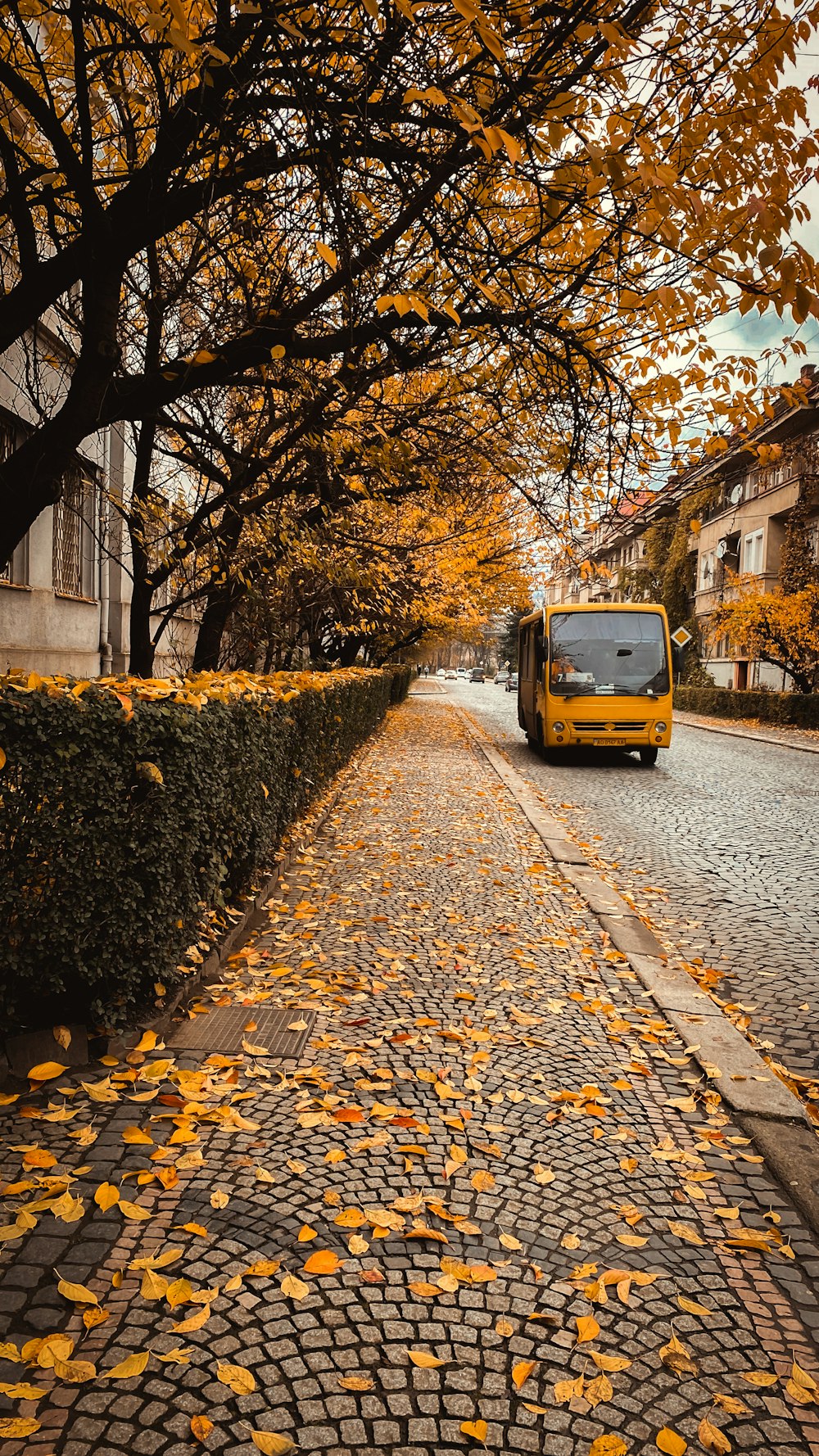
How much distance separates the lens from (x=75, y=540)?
12.0 metres

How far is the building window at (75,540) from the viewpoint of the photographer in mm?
10770

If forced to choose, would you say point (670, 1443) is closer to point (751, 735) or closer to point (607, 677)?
point (607, 677)

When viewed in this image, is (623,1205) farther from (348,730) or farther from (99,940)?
(348,730)

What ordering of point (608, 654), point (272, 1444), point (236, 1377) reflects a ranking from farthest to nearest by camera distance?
point (608, 654) < point (236, 1377) < point (272, 1444)

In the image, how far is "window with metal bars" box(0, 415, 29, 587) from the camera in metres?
9.07

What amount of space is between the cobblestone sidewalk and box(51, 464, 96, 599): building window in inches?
306

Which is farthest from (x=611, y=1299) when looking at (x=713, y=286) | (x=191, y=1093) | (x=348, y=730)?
(x=348, y=730)

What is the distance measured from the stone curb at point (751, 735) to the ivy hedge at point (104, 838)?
1774 centimetres

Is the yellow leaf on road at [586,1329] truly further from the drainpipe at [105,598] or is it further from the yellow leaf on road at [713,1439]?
the drainpipe at [105,598]

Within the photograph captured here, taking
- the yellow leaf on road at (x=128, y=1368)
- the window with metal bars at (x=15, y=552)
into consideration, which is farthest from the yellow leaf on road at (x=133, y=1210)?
the window with metal bars at (x=15, y=552)

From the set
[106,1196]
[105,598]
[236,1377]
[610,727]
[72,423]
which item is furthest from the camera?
[610,727]

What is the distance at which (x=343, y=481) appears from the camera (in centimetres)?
982

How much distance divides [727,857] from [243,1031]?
17.6ft

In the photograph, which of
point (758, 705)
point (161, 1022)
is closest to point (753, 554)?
point (758, 705)
